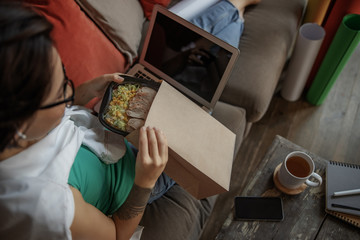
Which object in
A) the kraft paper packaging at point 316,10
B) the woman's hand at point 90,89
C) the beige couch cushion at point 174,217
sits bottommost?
the beige couch cushion at point 174,217

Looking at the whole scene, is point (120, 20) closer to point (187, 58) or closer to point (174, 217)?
point (187, 58)

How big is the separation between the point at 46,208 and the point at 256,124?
135 centimetres

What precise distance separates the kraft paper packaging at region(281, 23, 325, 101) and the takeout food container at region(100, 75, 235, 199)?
0.82m

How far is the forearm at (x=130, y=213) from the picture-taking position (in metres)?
0.85

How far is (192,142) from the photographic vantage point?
88cm

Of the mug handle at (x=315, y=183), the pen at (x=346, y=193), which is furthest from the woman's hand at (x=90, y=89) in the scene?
the pen at (x=346, y=193)

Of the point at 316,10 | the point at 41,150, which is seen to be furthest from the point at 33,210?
the point at 316,10

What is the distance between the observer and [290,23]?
1.56 meters

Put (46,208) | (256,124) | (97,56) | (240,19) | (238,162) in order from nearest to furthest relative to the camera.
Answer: (46,208) → (97,56) → (240,19) → (238,162) → (256,124)

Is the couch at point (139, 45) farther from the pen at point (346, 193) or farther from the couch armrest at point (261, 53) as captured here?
the pen at point (346, 193)

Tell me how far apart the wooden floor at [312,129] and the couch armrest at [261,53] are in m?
0.31

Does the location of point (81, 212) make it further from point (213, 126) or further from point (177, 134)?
point (213, 126)

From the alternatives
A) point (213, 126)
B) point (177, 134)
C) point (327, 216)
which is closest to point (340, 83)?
point (327, 216)

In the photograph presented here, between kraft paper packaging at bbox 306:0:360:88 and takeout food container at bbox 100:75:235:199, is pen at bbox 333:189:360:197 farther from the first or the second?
kraft paper packaging at bbox 306:0:360:88
